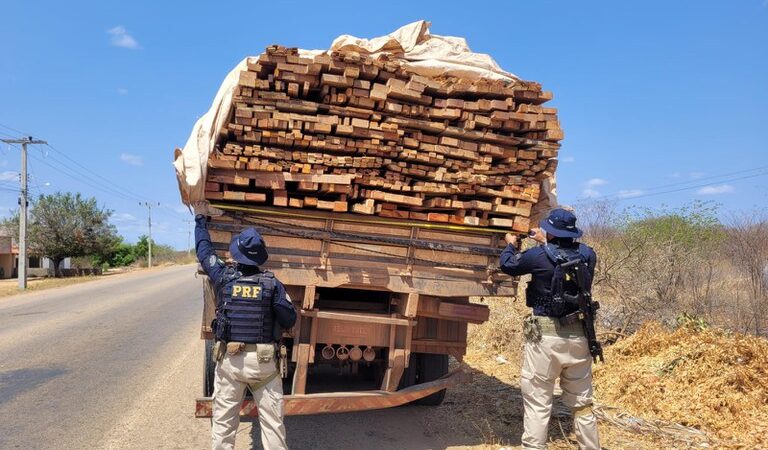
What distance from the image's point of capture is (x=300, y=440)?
4.79 metres

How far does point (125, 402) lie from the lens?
19.1ft

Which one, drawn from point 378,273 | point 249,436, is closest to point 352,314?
point 378,273

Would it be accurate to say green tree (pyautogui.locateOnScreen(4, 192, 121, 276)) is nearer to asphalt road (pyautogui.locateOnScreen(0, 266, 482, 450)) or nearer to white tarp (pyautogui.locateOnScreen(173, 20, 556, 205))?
asphalt road (pyautogui.locateOnScreen(0, 266, 482, 450))

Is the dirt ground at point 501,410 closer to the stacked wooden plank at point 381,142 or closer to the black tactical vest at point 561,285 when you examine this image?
the black tactical vest at point 561,285

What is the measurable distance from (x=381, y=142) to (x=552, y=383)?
2242mm

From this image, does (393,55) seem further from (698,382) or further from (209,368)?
(698,382)

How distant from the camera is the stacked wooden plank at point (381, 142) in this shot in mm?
4219

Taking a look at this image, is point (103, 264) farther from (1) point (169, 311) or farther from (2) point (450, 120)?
(2) point (450, 120)

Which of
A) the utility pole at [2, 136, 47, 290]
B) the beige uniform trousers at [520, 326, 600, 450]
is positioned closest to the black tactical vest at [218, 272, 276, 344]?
the beige uniform trousers at [520, 326, 600, 450]

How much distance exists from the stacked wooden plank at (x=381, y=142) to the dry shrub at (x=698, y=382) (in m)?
2.44

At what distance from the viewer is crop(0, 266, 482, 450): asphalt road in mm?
4750

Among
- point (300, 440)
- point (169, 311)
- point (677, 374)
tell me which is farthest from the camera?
point (169, 311)

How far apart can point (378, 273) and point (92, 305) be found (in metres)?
12.7

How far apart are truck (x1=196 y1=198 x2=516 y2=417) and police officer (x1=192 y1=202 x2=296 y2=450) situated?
233mm
